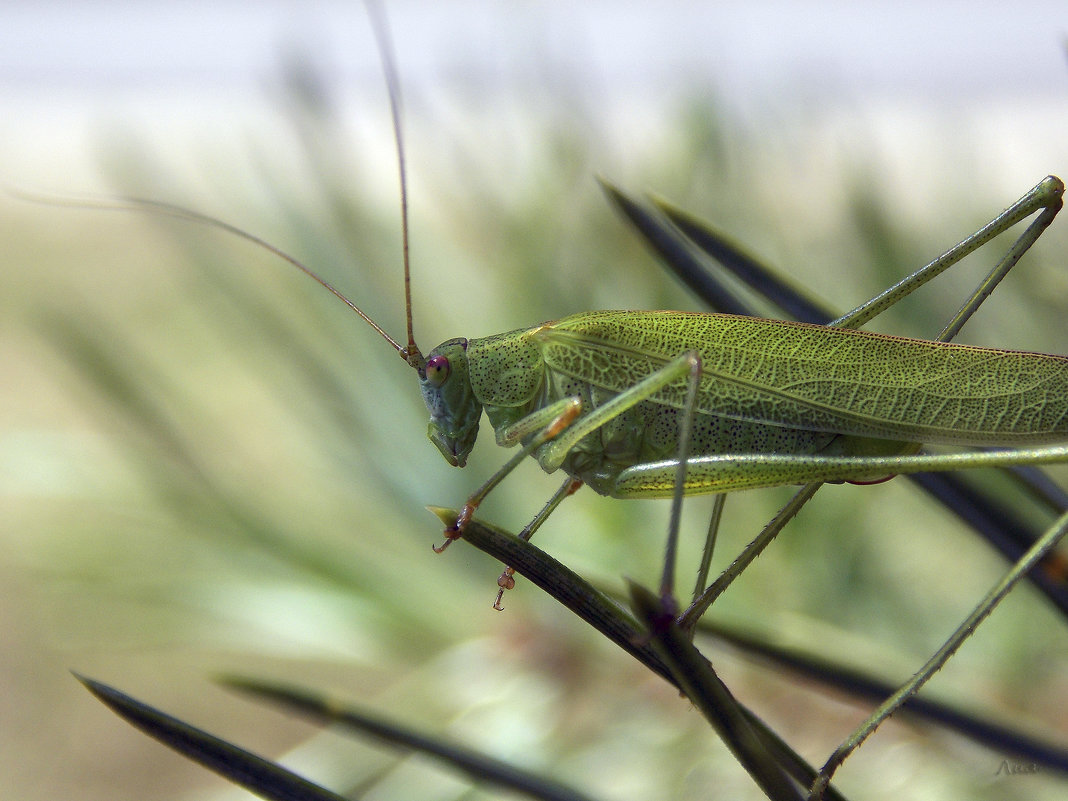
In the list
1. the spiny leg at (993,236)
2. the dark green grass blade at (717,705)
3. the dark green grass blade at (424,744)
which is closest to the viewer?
the dark green grass blade at (717,705)

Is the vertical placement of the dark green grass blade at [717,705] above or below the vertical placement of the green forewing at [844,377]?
below

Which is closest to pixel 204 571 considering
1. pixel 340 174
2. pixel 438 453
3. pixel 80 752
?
pixel 438 453

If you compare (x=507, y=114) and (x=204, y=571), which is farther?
(x=507, y=114)

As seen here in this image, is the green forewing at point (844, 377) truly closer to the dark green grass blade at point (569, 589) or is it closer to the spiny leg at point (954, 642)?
the spiny leg at point (954, 642)

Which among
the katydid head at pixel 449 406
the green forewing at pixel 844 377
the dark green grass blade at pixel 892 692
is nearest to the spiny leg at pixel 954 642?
the dark green grass blade at pixel 892 692

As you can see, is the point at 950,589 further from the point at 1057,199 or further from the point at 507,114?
the point at 507,114

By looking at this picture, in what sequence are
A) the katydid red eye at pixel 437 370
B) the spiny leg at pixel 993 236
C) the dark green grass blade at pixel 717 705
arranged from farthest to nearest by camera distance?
the katydid red eye at pixel 437 370, the spiny leg at pixel 993 236, the dark green grass blade at pixel 717 705

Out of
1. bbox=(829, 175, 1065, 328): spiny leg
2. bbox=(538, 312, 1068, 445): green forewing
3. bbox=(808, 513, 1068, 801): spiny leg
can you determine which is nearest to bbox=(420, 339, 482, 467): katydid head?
bbox=(538, 312, 1068, 445): green forewing

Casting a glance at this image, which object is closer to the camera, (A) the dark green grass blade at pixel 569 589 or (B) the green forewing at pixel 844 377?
(A) the dark green grass blade at pixel 569 589
